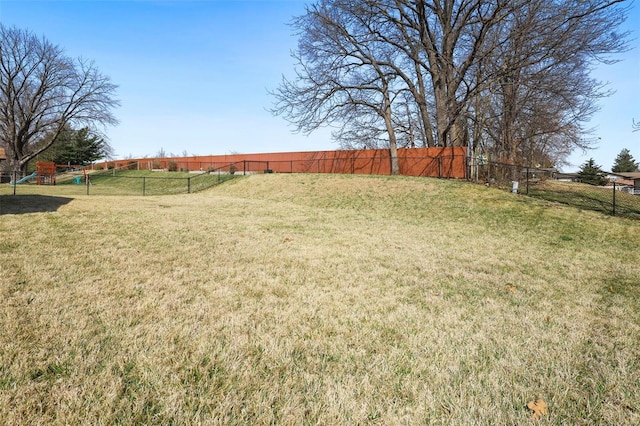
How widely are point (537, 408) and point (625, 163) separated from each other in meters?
84.0

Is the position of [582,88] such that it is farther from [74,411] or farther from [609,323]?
[74,411]

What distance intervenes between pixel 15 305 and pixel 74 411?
2.02 metres

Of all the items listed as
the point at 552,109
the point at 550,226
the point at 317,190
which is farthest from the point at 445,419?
the point at 552,109

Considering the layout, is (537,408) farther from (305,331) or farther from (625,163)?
(625,163)

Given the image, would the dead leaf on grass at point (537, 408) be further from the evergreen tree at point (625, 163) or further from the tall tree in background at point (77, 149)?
the evergreen tree at point (625, 163)

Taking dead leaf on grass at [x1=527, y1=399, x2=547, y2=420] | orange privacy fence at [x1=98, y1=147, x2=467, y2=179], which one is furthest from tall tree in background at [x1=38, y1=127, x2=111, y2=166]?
dead leaf on grass at [x1=527, y1=399, x2=547, y2=420]

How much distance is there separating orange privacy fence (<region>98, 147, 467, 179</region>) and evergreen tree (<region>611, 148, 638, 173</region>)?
62445 mm

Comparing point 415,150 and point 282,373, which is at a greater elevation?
point 415,150

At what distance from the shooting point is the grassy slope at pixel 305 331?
74.1 inches

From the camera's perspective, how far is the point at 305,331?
2.78m

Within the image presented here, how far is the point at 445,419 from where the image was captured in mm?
1802

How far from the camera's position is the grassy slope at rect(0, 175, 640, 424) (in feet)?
6.18

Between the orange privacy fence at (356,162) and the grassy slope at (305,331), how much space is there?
1574 centimetres

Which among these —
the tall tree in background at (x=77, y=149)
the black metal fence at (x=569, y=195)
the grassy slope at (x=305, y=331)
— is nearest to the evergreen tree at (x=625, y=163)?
the black metal fence at (x=569, y=195)
